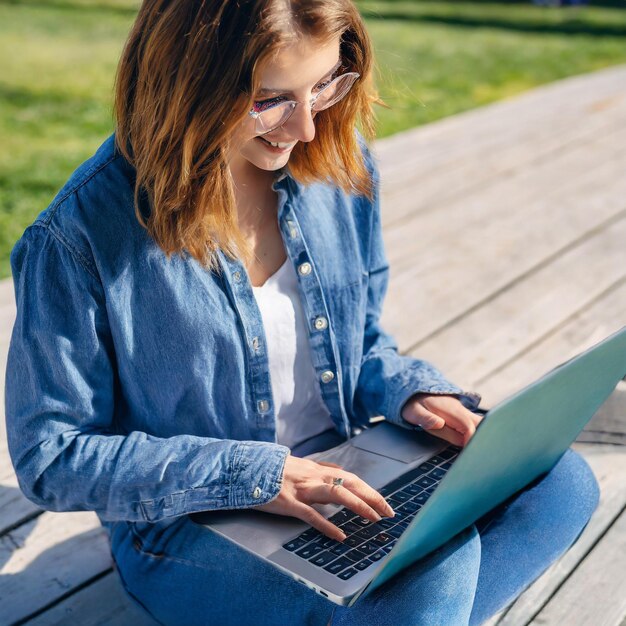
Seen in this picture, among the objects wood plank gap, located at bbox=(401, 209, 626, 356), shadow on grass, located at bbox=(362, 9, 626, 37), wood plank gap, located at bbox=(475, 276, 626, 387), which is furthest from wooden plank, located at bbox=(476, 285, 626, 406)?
shadow on grass, located at bbox=(362, 9, 626, 37)

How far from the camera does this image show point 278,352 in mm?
1491

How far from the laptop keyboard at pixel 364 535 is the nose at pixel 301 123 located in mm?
515

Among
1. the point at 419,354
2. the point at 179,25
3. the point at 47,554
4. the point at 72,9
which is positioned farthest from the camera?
the point at 72,9

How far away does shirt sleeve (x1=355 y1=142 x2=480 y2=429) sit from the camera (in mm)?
1567

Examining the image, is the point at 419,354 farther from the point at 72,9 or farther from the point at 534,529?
the point at 72,9

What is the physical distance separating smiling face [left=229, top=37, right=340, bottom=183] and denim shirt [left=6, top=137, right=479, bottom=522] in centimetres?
16

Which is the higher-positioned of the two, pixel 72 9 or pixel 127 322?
pixel 127 322

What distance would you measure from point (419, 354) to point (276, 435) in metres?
0.95

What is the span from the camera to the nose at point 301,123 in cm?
132

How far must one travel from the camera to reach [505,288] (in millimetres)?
2805

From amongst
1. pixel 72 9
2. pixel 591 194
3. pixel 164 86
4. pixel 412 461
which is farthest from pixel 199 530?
pixel 72 9

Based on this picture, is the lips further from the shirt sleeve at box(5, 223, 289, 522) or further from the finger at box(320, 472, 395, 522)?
the finger at box(320, 472, 395, 522)

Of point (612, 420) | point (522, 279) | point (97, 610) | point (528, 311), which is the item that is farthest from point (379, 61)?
point (97, 610)

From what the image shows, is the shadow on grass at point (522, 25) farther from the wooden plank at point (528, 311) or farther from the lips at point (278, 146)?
the lips at point (278, 146)
